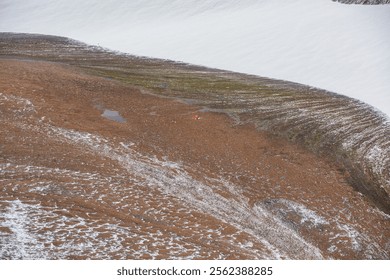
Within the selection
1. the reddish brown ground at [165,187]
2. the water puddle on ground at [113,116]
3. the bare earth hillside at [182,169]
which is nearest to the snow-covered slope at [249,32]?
the bare earth hillside at [182,169]

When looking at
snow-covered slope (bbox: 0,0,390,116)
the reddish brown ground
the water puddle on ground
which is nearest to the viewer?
the reddish brown ground

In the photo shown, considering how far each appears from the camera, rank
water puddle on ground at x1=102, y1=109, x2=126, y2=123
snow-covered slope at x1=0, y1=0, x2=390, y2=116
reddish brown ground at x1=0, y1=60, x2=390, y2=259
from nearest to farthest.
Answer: reddish brown ground at x1=0, y1=60, x2=390, y2=259 < water puddle on ground at x1=102, y1=109, x2=126, y2=123 < snow-covered slope at x1=0, y1=0, x2=390, y2=116

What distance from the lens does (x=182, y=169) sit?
5.07 m

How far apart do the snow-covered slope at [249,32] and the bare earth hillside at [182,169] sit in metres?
1.06

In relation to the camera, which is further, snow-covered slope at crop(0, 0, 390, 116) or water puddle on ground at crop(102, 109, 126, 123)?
snow-covered slope at crop(0, 0, 390, 116)

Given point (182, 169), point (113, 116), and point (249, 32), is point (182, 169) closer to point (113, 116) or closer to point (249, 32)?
point (113, 116)

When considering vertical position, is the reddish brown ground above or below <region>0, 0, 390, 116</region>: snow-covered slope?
below

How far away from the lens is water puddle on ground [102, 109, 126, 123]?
6.00m

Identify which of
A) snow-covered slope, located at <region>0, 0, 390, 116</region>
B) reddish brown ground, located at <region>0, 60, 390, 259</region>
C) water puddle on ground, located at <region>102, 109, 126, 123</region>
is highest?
snow-covered slope, located at <region>0, 0, 390, 116</region>

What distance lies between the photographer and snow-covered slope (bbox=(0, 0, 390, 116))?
27.8 ft

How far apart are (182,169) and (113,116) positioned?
1.48m

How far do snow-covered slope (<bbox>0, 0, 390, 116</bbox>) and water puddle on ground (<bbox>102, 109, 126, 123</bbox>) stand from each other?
305 centimetres

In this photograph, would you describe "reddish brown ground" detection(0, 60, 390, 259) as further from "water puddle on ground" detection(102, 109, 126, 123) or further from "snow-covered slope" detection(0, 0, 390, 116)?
"snow-covered slope" detection(0, 0, 390, 116)

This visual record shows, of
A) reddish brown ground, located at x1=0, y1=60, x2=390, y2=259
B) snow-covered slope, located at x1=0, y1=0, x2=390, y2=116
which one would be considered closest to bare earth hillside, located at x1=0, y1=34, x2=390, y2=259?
reddish brown ground, located at x1=0, y1=60, x2=390, y2=259
